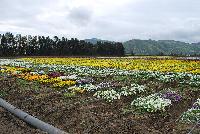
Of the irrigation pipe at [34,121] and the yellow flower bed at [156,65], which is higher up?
the yellow flower bed at [156,65]

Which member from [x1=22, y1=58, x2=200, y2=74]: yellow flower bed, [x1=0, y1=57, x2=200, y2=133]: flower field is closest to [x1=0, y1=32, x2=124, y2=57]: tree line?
[x1=22, y1=58, x2=200, y2=74]: yellow flower bed

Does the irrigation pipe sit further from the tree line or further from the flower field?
the tree line

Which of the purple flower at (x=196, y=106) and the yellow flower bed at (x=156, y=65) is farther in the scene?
the yellow flower bed at (x=156, y=65)

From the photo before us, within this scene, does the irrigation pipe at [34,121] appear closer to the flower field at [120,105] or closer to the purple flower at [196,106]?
the flower field at [120,105]

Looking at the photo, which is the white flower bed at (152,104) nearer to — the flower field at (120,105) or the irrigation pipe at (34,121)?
the flower field at (120,105)

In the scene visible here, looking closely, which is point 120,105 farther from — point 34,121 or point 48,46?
point 48,46

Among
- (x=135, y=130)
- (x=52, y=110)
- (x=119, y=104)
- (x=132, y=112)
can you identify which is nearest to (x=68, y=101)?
(x=52, y=110)

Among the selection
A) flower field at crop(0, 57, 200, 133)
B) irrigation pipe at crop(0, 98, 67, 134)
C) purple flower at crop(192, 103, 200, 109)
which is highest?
purple flower at crop(192, 103, 200, 109)

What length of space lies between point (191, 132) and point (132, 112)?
3383mm

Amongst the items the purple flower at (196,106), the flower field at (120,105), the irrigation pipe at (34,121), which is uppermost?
the purple flower at (196,106)

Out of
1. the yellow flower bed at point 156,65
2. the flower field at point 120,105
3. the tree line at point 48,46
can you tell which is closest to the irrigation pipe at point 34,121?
the flower field at point 120,105

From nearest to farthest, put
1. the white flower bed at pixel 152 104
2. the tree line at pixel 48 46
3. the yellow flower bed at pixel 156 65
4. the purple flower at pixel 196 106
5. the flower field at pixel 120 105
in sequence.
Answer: the flower field at pixel 120 105, the purple flower at pixel 196 106, the white flower bed at pixel 152 104, the yellow flower bed at pixel 156 65, the tree line at pixel 48 46

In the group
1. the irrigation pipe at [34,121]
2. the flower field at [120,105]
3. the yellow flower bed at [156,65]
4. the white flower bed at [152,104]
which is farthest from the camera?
the yellow flower bed at [156,65]

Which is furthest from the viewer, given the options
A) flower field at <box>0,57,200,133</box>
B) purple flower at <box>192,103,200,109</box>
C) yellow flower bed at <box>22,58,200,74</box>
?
yellow flower bed at <box>22,58,200,74</box>
